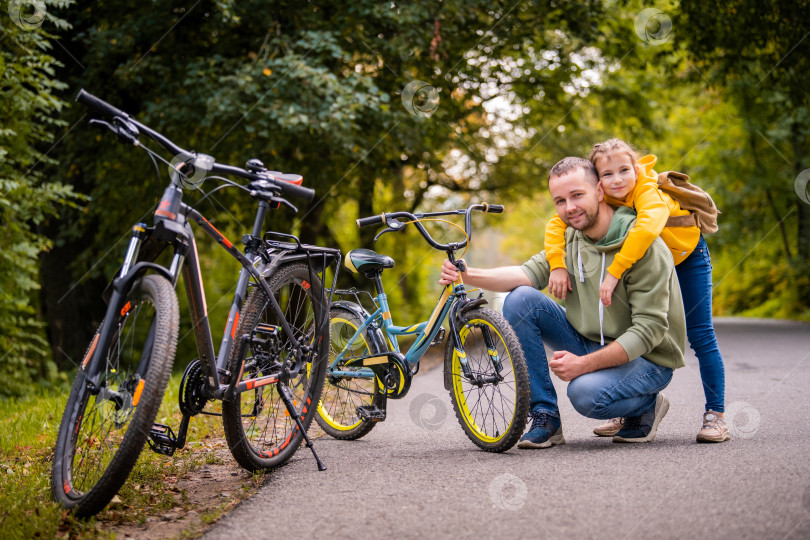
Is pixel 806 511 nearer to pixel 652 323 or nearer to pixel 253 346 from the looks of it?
pixel 652 323

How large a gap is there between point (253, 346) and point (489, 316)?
1178mm

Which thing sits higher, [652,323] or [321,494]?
[652,323]

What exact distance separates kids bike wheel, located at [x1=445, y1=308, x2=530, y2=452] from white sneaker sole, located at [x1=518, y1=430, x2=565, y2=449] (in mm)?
127

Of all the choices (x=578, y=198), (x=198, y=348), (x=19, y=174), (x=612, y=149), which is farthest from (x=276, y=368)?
(x=19, y=174)

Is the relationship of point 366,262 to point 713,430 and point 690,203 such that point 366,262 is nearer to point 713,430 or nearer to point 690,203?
point 690,203

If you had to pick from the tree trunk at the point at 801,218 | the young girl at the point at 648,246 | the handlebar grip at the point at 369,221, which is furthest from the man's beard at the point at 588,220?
the tree trunk at the point at 801,218

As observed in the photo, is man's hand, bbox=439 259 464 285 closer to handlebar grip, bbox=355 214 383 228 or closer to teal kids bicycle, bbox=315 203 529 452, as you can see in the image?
teal kids bicycle, bbox=315 203 529 452

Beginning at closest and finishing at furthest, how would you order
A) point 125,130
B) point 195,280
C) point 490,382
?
point 125,130 → point 195,280 → point 490,382

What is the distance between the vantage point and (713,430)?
3.87 meters

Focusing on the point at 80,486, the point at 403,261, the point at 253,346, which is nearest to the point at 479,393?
the point at 253,346

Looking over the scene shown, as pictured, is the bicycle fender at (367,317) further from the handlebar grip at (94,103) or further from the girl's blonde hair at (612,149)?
the handlebar grip at (94,103)

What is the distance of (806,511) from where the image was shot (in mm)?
2596

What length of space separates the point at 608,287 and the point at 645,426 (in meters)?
0.84

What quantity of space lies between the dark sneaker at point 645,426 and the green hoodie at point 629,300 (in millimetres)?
278
